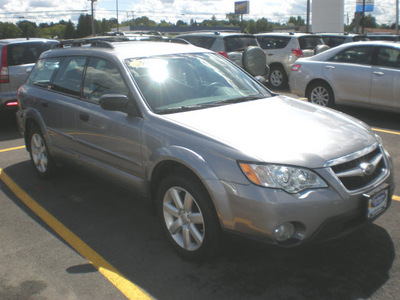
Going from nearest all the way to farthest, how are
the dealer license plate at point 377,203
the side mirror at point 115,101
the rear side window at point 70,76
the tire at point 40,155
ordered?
the dealer license plate at point 377,203
the side mirror at point 115,101
the rear side window at point 70,76
the tire at point 40,155

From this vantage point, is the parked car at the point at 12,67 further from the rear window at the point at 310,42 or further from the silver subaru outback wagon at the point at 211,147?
the rear window at the point at 310,42

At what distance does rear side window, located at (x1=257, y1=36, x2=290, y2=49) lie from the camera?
14.7m

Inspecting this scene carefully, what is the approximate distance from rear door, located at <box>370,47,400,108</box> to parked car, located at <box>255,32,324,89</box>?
19.6 ft

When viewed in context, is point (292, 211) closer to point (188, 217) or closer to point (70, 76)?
point (188, 217)

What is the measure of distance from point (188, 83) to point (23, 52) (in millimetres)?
6507

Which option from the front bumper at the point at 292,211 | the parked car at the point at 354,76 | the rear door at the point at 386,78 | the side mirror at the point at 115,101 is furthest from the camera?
the parked car at the point at 354,76

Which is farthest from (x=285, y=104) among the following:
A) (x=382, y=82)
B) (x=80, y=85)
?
(x=382, y=82)

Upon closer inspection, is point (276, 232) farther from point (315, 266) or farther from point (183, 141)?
point (183, 141)

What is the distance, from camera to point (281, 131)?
3438 mm

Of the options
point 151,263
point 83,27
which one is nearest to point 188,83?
point 151,263

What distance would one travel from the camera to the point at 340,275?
325 cm

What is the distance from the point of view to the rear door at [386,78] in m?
8.15

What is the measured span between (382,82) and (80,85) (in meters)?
A: 5.82

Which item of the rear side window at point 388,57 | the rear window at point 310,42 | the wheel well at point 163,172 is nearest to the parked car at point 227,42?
the rear window at point 310,42
